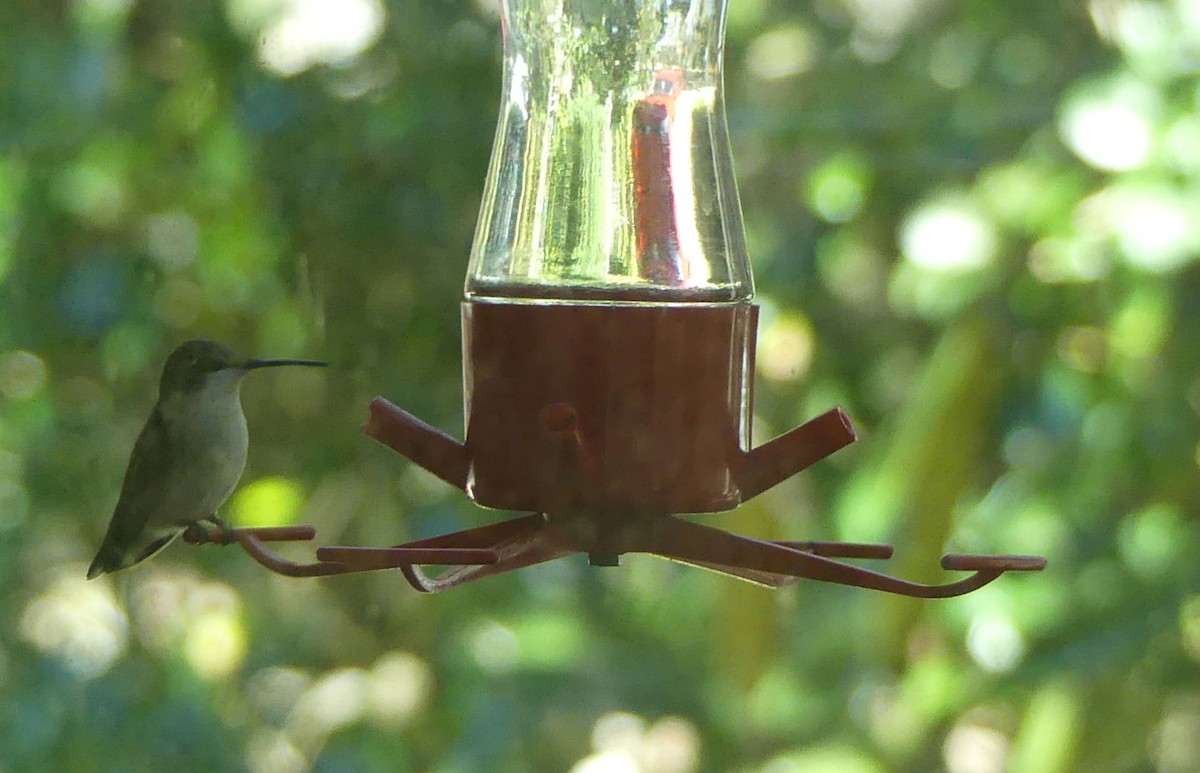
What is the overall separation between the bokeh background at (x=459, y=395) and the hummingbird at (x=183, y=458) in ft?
2.02

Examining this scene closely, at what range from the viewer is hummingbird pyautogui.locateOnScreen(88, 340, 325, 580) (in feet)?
6.06

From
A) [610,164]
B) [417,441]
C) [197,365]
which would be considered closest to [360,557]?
[417,441]

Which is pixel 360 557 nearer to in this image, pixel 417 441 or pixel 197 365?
pixel 417 441

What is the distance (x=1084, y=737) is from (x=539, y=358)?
1.79 metres

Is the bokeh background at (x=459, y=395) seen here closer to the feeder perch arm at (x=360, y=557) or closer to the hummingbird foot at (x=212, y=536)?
the hummingbird foot at (x=212, y=536)

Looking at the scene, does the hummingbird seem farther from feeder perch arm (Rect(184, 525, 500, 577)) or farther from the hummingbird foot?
feeder perch arm (Rect(184, 525, 500, 577))

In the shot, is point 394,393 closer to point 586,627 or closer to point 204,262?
Answer: point 204,262

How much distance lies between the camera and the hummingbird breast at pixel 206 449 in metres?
1.84

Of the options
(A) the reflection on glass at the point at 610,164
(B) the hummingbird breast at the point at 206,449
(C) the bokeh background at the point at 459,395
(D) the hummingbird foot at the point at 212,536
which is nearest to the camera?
→ (D) the hummingbird foot at the point at 212,536

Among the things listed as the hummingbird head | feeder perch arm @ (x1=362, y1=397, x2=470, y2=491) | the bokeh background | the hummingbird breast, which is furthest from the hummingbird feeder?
the bokeh background

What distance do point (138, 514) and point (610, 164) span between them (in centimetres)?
86

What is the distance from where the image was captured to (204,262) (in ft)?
8.71

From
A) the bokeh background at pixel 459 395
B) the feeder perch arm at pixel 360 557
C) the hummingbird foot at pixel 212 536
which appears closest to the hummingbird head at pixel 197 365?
the hummingbird foot at pixel 212 536

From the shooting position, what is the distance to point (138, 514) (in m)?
1.91
